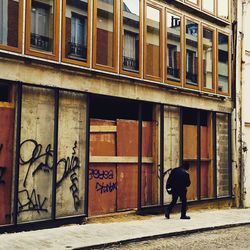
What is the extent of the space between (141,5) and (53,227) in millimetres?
7282

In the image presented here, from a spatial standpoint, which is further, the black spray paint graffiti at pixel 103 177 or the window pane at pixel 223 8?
the window pane at pixel 223 8

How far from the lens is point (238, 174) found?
18.7 metres

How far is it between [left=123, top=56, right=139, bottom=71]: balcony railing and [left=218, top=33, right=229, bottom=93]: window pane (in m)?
4.68

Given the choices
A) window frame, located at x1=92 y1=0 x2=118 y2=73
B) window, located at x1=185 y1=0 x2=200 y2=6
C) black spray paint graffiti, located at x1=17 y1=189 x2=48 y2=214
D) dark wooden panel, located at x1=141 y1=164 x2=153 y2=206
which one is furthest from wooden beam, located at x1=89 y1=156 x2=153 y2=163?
window, located at x1=185 y1=0 x2=200 y2=6

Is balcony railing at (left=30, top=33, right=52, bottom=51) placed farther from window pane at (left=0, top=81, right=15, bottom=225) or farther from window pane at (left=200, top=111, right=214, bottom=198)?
window pane at (left=200, top=111, right=214, bottom=198)

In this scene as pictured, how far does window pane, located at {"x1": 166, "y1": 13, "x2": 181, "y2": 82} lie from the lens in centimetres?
1608

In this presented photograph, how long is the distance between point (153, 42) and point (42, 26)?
4354 mm

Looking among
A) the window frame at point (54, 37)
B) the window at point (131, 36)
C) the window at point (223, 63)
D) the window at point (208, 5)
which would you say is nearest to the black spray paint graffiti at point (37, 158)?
the window frame at point (54, 37)

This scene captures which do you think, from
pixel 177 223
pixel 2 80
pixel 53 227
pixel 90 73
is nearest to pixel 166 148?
pixel 177 223

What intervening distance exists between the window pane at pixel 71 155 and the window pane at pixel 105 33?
1.44 m

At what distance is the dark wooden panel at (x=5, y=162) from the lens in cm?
1116

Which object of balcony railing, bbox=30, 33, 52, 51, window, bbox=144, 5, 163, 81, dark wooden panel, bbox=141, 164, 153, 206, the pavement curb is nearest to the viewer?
the pavement curb

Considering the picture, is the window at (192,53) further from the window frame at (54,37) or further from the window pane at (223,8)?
the window frame at (54,37)

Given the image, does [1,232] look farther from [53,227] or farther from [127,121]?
[127,121]
